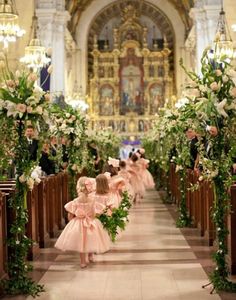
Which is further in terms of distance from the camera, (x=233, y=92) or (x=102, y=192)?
(x=102, y=192)

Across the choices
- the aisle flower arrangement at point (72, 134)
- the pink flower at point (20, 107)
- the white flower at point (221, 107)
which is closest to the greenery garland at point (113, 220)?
the pink flower at point (20, 107)

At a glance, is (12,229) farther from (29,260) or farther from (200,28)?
(200,28)

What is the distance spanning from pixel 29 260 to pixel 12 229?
250cm

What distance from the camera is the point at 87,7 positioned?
43156mm

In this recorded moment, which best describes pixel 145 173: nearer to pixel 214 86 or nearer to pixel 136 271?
pixel 136 271

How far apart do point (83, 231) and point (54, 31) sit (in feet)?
68.0

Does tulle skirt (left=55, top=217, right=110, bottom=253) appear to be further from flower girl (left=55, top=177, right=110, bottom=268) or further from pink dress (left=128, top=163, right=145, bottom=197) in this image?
pink dress (left=128, top=163, right=145, bottom=197)

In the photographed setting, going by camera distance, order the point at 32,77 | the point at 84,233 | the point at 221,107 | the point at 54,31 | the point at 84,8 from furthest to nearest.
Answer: the point at 84,8 < the point at 54,31 < the point at 84,233 < the point at 32,77 < the point at 221,107

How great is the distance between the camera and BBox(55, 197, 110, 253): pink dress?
991 centimetres

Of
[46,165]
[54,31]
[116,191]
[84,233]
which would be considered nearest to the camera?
[84,233]

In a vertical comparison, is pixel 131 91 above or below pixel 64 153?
above

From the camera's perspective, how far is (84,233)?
1000cm

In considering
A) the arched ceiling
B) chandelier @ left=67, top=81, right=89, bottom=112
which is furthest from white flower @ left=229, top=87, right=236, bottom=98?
the arched ceiling

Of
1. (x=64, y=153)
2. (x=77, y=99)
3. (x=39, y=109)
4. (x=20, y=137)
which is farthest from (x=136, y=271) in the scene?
(x=77, y=99)
